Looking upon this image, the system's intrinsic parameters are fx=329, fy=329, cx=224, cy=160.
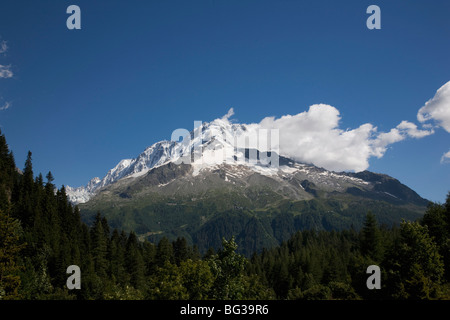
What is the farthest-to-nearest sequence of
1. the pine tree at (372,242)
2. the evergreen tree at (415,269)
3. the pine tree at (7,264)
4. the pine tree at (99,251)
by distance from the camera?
the pine tree at (99,251), the pine tree at (372,242), the pine tree at (7,264), the evergreen tree at (415,269)

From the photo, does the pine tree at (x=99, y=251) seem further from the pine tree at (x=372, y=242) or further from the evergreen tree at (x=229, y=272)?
the pine tree at (x=372, y=242)

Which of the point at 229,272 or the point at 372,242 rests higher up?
the point at 229,272

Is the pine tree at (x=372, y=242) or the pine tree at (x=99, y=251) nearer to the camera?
the pine tree at (x=372, y=242)

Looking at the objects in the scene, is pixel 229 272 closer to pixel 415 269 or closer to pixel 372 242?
pixel 415 269

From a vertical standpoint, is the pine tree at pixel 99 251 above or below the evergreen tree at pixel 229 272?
below

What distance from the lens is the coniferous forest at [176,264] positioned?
41.9 m

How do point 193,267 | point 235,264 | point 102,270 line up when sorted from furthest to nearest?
point 102,270 < point 193,267 < point 235,264

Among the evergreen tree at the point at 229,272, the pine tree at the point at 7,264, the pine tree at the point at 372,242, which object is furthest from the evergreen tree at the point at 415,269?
the pine tree at the point at 7,264

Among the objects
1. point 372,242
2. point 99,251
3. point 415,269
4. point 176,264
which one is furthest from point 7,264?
point 372,242

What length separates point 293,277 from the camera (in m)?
122

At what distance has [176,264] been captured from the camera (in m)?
104
